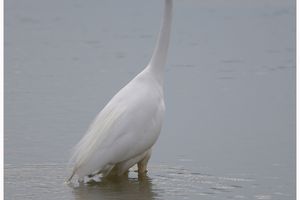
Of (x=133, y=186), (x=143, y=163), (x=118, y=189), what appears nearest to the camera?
(x=118, y=189)

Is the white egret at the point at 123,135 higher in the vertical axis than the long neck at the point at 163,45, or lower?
lower

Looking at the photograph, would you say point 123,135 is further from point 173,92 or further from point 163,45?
point 173,92

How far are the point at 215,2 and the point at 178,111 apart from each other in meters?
6.01

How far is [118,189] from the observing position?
558 cm

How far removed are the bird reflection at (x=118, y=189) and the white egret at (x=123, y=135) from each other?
0.25ft

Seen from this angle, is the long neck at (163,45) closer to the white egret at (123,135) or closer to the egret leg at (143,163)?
the white egret at (123,135)

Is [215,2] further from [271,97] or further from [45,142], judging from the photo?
[45,142]

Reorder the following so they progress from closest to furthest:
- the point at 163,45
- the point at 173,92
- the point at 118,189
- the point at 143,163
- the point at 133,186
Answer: the point at 118,189, the point at 133,186, the point at 143,163, the point at 163,45, the point at 173,92

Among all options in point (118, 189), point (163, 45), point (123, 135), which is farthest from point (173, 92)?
point (118, 189)

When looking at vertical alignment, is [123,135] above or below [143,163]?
above

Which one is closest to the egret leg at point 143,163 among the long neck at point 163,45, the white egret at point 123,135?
the white egret at point 123,135

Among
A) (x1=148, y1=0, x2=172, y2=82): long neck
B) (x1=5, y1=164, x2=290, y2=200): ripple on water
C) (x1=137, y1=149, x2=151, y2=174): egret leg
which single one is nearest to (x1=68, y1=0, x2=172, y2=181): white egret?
(x1=137, y1=149, x2=151, y2=174): egret leg

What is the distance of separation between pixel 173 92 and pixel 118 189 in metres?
2.74

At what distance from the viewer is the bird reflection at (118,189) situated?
5.38 meters
